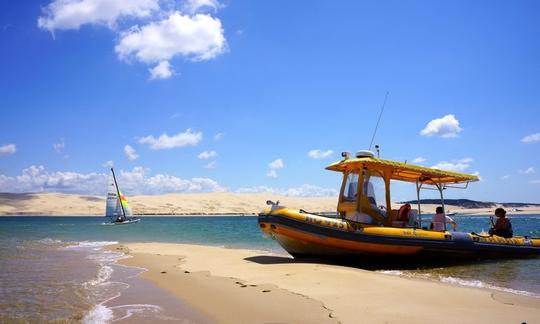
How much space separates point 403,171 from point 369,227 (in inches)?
112

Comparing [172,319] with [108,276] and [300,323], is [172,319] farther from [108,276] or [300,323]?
[108,276]

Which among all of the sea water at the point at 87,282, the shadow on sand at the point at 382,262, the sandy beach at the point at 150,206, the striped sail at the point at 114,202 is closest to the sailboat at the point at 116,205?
the striped sail at the point at 114,202

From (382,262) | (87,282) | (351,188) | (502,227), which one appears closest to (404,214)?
(382,262)

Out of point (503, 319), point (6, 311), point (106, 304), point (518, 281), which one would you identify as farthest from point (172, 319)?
point (518, 281)

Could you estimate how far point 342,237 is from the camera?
13258 mm

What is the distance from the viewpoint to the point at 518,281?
444 inches

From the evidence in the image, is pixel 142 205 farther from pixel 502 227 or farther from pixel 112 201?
Answer: pixel 502 227

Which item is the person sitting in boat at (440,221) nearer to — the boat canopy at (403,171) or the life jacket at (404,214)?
the boat canopy at (403,171)

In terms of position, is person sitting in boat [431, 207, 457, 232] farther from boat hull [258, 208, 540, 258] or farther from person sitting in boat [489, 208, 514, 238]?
person sitting in boat [489, 208, 514, 238]

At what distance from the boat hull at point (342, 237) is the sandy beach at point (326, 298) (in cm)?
190

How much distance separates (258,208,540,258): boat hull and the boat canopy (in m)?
1.93

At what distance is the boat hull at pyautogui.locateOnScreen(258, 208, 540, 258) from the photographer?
13.2 meters

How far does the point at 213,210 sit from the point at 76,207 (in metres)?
37.6

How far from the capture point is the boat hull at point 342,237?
13.2 m
